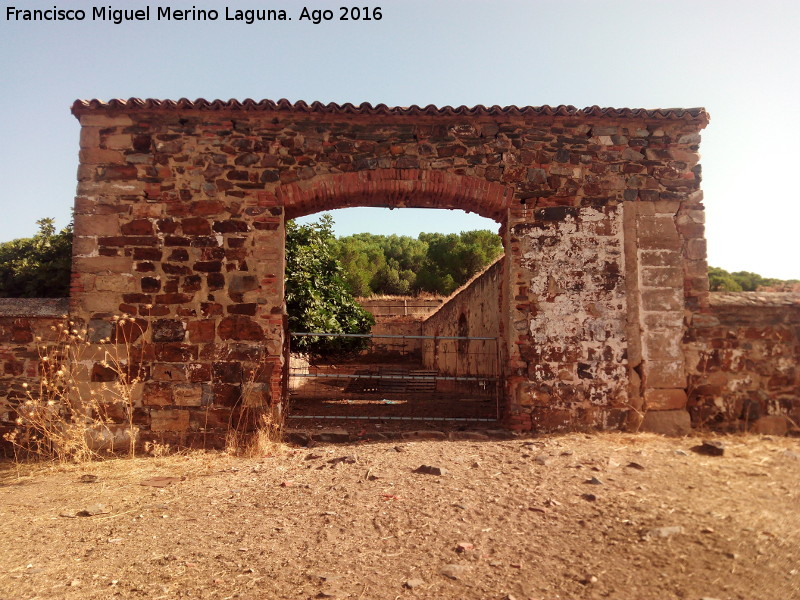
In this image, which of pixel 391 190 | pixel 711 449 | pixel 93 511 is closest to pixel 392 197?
pixel 391 190

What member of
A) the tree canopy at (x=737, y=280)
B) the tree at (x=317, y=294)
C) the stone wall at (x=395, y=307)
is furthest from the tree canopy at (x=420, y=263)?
the tree at (x=317, y=294)

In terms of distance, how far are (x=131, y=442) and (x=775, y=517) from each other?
5694mm

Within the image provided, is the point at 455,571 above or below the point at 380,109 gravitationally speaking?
below

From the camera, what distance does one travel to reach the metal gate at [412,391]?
7.12 metres

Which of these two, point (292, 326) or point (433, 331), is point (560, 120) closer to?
point (292, 326)

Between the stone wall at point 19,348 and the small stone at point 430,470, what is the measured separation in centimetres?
409

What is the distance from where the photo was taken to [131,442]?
19.5 ft

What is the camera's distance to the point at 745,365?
6465 millimetres

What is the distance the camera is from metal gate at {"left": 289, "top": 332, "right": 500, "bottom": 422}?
280 inches

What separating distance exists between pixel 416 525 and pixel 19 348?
4753 mm

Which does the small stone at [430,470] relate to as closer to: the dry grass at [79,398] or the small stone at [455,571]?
the small stone at [455,571]

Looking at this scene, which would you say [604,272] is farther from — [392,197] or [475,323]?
[475,323]

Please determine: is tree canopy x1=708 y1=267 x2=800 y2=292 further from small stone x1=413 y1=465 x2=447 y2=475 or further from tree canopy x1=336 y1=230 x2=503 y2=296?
small stone x1=413 y1=465 x2=447 y2=475

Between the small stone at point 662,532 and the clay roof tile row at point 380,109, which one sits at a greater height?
the clay roof tile row at point 380,109
